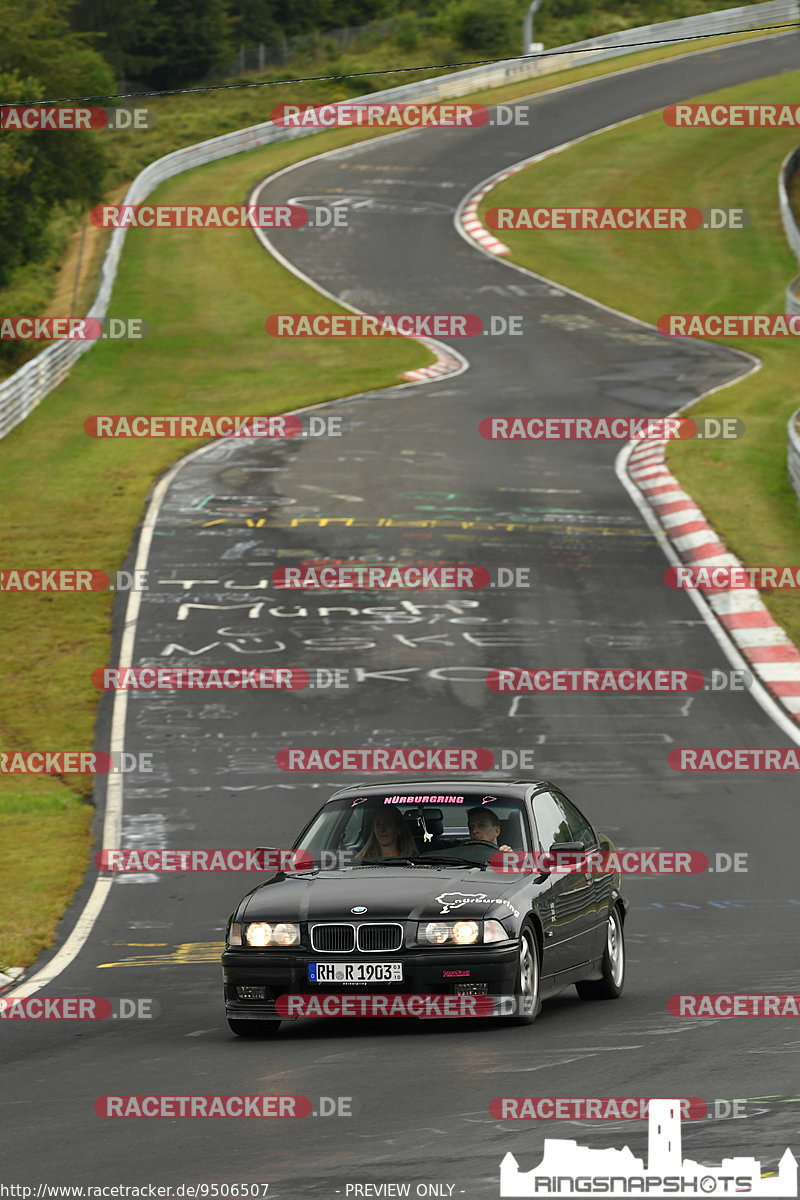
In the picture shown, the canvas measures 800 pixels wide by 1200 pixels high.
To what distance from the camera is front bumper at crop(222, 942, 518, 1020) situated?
9.08 metres

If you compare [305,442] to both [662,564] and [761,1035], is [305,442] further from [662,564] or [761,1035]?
[761,1035]

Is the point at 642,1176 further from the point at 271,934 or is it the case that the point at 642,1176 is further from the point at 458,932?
the point at 271,934

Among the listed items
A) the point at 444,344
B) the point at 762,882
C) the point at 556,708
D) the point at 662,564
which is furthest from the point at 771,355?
the point at 762,882

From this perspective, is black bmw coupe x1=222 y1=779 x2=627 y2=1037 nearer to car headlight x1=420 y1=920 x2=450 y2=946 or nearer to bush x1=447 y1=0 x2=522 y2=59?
car headlight x1=420 y1=920 x2=450 y2=946

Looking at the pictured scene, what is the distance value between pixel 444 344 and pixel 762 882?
107ft

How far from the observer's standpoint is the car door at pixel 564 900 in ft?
32.3

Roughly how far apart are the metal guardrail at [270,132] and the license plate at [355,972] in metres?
29.0

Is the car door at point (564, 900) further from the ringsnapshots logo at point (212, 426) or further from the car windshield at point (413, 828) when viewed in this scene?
the ringsnapshots logo at point (212, 426)

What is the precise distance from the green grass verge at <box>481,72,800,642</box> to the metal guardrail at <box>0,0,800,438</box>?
4.19 metres

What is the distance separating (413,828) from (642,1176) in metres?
4.43

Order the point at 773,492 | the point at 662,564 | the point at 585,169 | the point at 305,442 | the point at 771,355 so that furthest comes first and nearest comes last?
the point at 585,169 → the point at 771,355 → the point at 305,442 → the point at 773,492 → the point at 662,564

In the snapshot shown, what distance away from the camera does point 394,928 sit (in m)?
9.17

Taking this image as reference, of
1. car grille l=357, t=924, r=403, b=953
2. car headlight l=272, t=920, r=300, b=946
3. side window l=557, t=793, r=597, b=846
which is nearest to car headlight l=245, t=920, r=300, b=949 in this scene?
car headlight l=272, t=920, r=300, b=946

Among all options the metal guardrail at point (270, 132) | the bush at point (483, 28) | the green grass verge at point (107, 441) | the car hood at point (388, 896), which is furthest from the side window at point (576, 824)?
the bush at point (483, 28)
